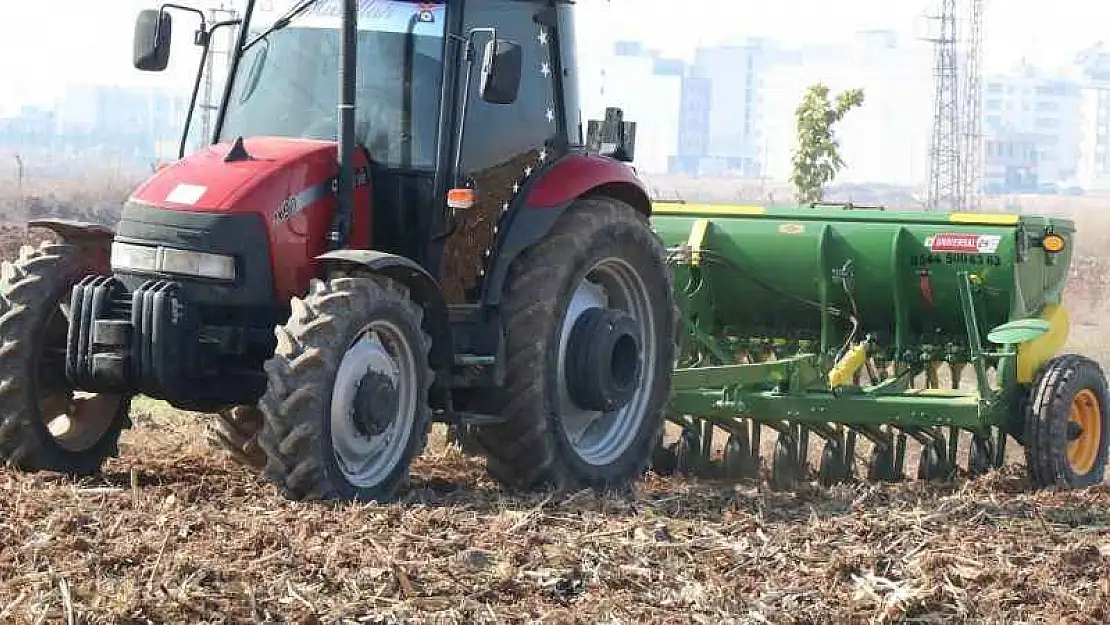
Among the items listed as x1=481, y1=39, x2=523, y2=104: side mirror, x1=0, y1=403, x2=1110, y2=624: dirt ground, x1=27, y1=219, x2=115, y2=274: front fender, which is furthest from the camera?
x1=27, y1=219, x2=115, y2=274: front fender

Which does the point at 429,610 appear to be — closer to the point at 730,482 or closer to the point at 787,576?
the point at 787,576

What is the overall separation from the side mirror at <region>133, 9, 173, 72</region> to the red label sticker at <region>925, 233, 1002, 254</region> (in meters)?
5.18

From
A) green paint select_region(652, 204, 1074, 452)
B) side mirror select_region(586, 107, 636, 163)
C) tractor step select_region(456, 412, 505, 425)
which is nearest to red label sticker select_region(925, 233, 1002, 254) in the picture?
green paint select_region(652, 204, 1074, 452)

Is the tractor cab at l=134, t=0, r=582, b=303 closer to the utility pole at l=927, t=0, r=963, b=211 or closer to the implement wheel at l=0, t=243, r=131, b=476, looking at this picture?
the implement wheel at l=0, t=243, r=131, b=476

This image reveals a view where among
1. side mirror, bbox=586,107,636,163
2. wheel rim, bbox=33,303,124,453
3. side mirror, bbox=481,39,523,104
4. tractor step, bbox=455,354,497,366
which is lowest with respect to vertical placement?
wheel rim, bbox=33,303,124,453

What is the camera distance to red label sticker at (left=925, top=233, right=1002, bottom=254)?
36.3 feet

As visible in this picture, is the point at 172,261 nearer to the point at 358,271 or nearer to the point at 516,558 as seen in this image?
the point at 358,271

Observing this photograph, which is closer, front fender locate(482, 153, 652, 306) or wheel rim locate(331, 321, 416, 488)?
Answer: wheel rim locate(331, 321, 416, 488)

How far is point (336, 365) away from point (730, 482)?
409cm

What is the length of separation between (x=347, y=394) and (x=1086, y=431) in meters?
5.60

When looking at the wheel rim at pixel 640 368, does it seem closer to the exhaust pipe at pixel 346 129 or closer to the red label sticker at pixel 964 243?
the exhaust pipe at pixel 346 129

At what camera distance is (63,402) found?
7945 millimetres

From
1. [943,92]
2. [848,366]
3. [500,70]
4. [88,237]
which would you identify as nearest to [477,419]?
[500,70]

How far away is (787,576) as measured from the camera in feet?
20.6
